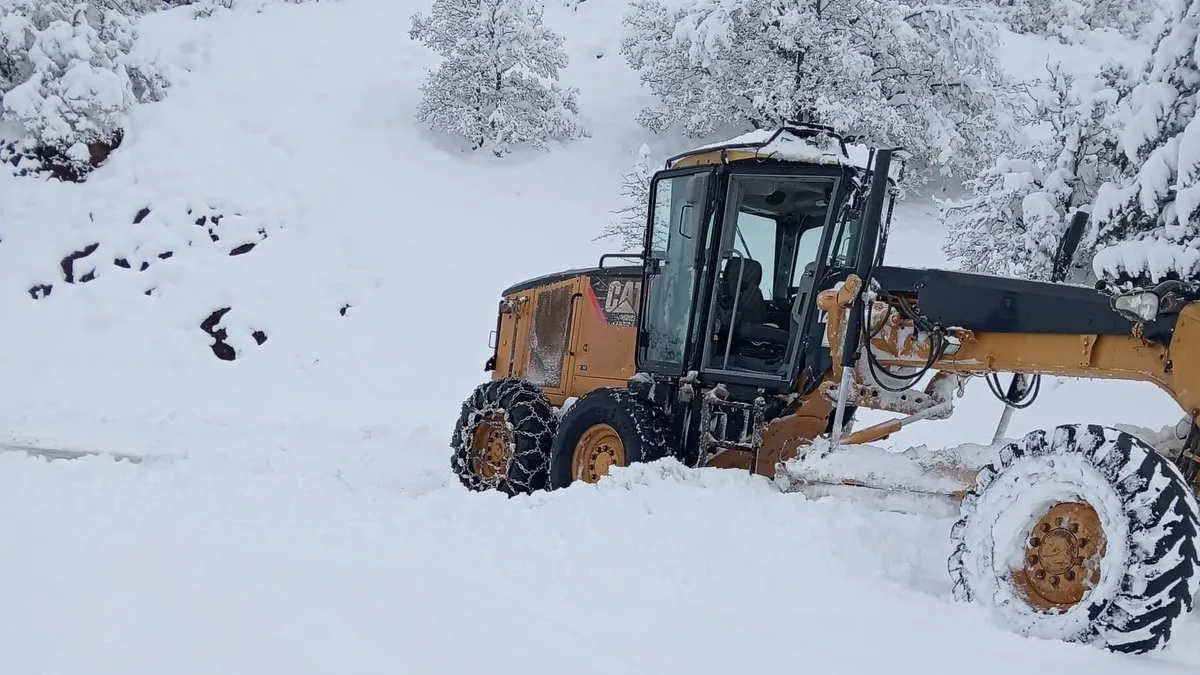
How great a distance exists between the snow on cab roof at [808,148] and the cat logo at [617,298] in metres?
1.63

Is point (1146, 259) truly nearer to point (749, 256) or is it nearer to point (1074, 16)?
point (749, 256)

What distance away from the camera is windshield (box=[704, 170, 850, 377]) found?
22.6 feet

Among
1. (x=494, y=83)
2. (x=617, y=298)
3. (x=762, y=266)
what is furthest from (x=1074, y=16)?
(x=762, y=266)

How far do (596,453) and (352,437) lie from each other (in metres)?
5.26

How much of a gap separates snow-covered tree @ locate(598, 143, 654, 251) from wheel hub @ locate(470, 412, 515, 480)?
24.4ft

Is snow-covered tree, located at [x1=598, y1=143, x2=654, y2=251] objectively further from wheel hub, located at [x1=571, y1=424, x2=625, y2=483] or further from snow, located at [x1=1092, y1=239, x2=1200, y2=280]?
wheel hub, located at [x1=571, y1=424, x2=625, y2=483]

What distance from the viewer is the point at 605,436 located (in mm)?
7340

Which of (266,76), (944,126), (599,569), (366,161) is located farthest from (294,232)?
(599,569)

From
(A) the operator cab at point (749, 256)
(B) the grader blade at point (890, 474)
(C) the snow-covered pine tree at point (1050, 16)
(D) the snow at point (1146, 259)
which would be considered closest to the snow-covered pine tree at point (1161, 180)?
(D) the snow at point (1146, 259)

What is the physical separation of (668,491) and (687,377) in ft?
4.57

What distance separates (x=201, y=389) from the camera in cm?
1391

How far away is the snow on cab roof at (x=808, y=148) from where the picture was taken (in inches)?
257

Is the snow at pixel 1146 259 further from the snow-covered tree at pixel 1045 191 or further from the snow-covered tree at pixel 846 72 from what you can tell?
the snow-covered tree at pixel 846 72

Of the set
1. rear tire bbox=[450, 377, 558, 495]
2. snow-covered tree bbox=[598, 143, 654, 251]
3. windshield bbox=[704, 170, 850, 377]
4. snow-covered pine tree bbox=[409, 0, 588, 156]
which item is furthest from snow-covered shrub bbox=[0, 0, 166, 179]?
windshield bbox=[704, 170, 850, 377]
